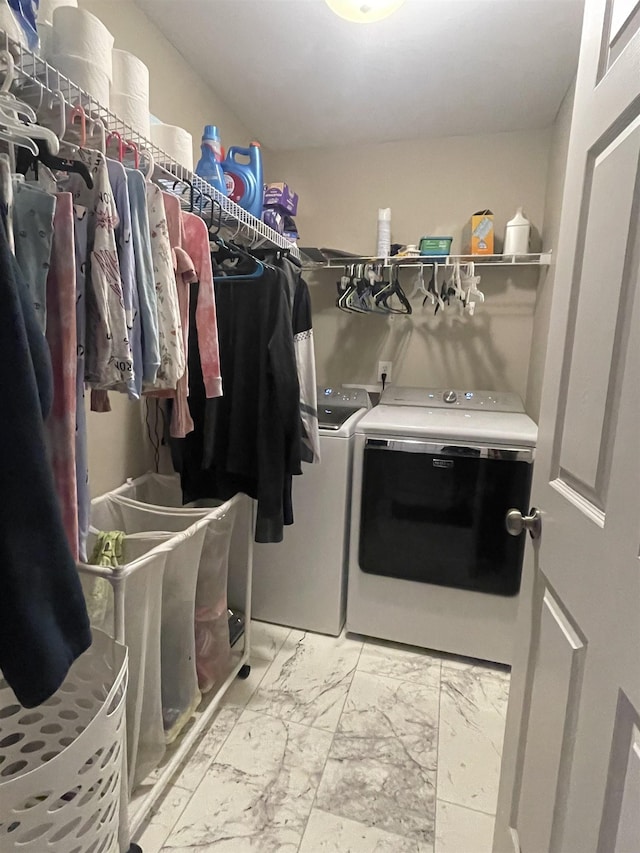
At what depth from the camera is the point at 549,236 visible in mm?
2217

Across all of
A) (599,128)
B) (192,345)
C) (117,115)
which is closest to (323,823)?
(192,345)

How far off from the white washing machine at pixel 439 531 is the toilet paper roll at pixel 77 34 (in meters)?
1.45

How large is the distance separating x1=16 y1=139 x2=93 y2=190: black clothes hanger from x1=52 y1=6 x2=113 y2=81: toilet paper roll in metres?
0.24

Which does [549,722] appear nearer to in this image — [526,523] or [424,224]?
[526,523]

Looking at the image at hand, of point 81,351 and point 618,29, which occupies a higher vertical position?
point 618,29

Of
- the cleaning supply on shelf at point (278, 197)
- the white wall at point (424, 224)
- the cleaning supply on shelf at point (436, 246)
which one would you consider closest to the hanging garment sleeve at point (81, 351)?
the cleaning supply on shelf at point (278, 197)

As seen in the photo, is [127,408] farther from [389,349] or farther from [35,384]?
[389,349]

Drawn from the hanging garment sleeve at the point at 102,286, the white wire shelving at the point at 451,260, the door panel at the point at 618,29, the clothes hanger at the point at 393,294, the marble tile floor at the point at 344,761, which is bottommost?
the marble tile floor at the point at 344,761

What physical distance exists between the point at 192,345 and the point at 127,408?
1.34 ft

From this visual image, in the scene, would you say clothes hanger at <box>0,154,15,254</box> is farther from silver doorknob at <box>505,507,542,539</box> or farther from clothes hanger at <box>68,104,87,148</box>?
silver doorknob at <box>505,507,542,539</box>

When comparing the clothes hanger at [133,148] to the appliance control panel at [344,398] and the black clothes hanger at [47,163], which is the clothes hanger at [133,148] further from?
the appliance control panel at [344,398]

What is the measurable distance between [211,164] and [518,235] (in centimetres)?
156

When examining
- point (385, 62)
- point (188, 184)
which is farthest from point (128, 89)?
point (385, 62)

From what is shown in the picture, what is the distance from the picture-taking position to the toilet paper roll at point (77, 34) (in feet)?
3.10
